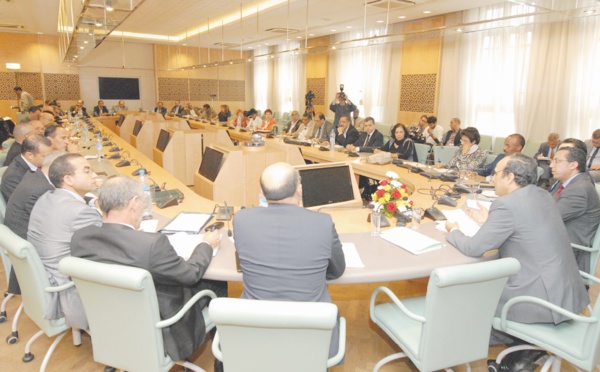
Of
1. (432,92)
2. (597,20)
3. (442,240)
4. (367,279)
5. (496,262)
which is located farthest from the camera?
(432,92)

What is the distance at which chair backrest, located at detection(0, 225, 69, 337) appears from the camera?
1.99m

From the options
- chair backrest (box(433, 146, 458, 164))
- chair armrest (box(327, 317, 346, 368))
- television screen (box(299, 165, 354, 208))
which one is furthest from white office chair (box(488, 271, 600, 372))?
chair backrest (box(433, 146, 458, 164))

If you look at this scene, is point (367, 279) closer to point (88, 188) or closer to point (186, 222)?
point (186, 222)

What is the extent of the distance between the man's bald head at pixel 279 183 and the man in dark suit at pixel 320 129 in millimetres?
5555

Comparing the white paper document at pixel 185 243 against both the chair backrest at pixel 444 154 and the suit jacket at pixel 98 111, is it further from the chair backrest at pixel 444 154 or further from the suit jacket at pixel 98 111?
the suit jacket at pixel 98 111

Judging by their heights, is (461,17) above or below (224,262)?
above

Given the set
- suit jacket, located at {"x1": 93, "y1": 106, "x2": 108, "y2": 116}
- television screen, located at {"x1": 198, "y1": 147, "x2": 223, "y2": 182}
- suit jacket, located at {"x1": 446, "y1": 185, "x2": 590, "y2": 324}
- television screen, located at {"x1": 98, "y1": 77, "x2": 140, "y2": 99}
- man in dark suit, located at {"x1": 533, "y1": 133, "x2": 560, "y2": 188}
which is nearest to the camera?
suit jacket, located at {"x1": 446, "y1": 185, "x2": 590, "y2": 324}

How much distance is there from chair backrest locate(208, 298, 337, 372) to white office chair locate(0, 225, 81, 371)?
3.74ft

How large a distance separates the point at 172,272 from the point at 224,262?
1.18 ft

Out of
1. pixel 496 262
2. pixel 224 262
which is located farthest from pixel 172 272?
pixel 496 262

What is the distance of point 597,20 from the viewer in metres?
6.74

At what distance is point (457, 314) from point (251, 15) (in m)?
9.40

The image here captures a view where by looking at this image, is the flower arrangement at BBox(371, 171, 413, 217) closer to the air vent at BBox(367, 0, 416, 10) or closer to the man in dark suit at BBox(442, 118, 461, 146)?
the air vent at BBox(367, 0, 416, 10)

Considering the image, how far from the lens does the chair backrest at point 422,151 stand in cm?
597
